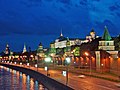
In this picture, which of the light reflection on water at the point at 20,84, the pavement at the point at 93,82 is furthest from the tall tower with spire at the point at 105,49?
the pavement at the point at 93,82

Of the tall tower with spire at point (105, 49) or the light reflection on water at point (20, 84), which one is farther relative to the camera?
the tall tower with spire at point (105, 49)

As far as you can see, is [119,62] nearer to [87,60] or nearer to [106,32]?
[106,32]

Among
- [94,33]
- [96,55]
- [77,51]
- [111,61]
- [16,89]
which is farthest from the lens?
[94,33]

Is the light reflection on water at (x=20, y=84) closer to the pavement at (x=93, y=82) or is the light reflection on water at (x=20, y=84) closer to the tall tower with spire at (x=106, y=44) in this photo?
the pavement at (x=93, y=82)

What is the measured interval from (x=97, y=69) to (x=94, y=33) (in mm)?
111444

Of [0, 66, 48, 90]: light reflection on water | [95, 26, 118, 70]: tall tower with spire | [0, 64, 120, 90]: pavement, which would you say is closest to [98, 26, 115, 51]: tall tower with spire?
[95, 26, 118, 70]: tall tower with spire

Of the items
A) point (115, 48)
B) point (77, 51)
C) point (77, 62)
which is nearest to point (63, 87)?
point (115, 48)

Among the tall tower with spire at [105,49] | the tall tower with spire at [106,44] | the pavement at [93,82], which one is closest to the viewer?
the pavement at [93,82]

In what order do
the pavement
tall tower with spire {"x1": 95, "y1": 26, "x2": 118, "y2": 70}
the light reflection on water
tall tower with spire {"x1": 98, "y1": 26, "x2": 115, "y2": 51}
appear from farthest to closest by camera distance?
tall tower with spire {"x1": 98, "y1": 26, "x2": 115, "y2": 51}, tall tower with spire {"x1": 95, "y1": 26, "x2": 118, "y2": 70}, the light reflection on water, the pavement

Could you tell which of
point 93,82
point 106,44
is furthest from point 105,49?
point 93,82

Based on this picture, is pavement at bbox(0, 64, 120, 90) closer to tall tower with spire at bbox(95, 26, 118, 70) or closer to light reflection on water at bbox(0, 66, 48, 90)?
light reflection on water at bbox(0, 66, 48, 90)

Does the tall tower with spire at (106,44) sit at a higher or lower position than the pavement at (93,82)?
higher

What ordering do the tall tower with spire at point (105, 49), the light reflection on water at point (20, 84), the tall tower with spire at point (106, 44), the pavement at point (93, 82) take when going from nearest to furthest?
the pavement at point (93, 82), the light reflection on water at point (20, 84), the tall tower with spire at point (105, 49), the tall tower with spire at point (106, 44)

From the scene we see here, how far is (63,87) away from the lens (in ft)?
101
